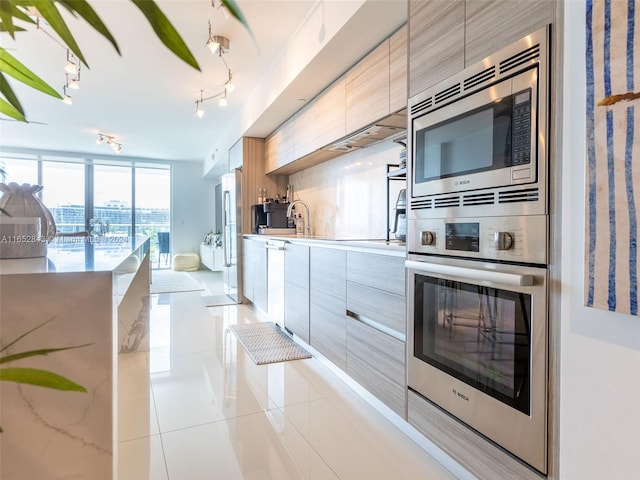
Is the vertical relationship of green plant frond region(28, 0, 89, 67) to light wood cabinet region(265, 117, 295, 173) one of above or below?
below

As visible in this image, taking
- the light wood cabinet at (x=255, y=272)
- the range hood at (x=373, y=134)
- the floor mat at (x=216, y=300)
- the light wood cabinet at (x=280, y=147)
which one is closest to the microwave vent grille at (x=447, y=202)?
the range hood at (x=373, y=134)

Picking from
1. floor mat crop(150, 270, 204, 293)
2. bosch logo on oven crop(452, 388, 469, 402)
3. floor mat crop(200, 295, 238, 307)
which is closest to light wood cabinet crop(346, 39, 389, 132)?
bosch logo on oven crop(452, 388, 469, 402)

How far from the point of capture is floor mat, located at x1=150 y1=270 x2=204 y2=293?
6078 mm

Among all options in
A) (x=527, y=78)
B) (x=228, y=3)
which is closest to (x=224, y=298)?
(x=527, y=78)

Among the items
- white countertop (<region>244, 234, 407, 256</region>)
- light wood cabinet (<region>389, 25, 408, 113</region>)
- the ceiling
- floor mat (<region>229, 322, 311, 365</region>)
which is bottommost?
floor mat (<region>229, 322, 311, 365</region>)

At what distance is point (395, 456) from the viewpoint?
166 centimetres

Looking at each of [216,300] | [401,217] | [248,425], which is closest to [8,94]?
[248,425]

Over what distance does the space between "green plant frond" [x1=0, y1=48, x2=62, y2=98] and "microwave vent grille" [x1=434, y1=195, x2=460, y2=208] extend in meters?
1.33

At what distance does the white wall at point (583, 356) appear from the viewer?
3.16 ft

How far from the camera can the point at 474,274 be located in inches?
53.6


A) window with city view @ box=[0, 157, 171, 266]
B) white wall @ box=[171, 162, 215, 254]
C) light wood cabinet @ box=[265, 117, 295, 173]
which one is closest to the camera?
light wood cabinet @ box=[265, 117, 295, 173]

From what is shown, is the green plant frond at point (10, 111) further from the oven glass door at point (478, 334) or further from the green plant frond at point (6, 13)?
the oven glass door at point (478, 334)

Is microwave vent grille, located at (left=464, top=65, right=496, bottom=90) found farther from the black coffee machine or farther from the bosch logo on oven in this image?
the bosch logo on oven

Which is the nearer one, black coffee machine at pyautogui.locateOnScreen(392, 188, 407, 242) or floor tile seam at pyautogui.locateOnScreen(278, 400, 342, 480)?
floor tile seam at pyautogui.locateOnScreen(278, 400, 342, 480)
